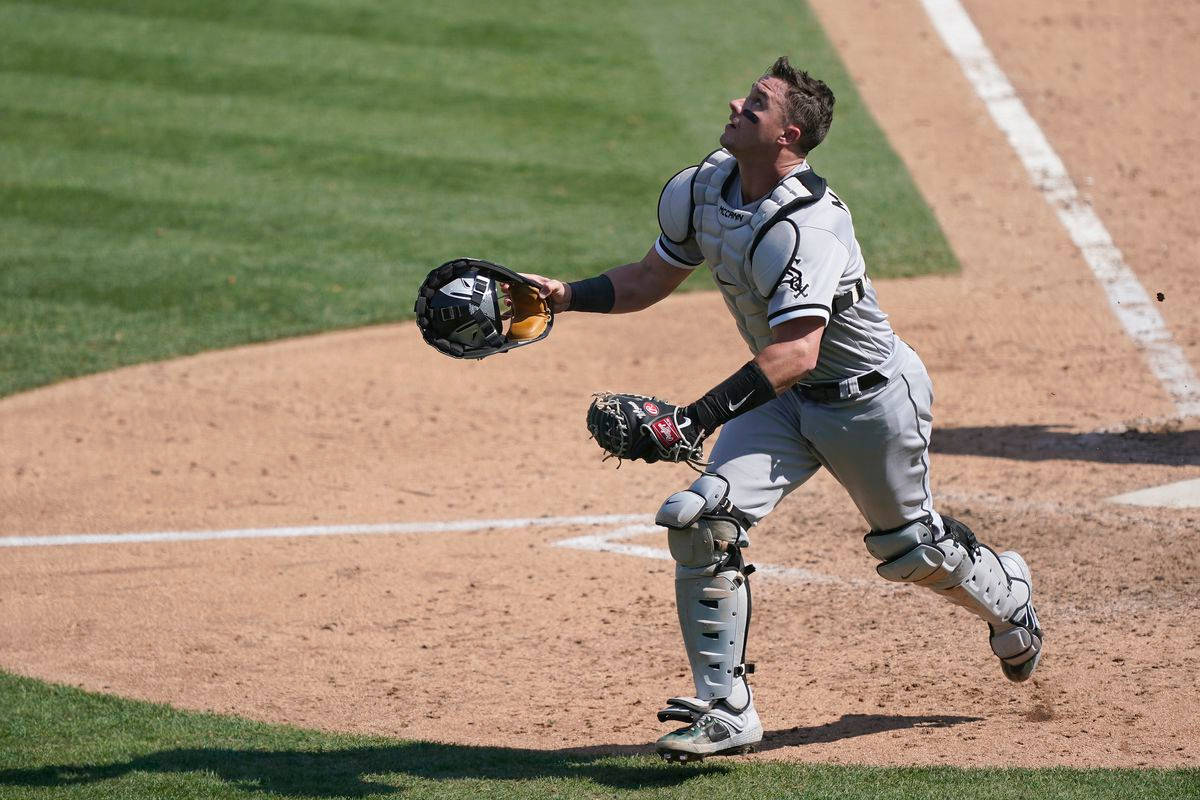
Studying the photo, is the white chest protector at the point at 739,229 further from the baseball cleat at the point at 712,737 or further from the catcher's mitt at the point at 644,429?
the baseball cleat at the point at 712,737

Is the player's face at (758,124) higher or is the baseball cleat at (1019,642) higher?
the player's face at (758,124)

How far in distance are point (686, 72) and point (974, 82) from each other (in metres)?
2.76

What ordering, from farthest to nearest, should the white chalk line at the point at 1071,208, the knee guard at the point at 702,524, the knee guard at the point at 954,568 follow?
the white chalk line at the point at 1071,208
the knee guard at the point at 954,568
the knee guard at the point at 702,524

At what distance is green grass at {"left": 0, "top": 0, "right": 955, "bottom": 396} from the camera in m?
10.1

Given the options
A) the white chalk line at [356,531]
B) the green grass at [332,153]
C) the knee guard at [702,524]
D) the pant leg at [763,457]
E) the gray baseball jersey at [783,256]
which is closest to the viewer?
the gray baseball jersey at [783,256]

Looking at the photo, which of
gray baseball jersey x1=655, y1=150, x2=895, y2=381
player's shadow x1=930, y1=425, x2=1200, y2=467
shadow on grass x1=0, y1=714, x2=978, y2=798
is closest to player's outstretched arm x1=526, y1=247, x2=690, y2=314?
gray baseball jersey x1=655, y1=150, x2=895, y2=381

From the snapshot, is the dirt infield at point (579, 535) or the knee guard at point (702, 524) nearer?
the knee guard at point (702, 524)

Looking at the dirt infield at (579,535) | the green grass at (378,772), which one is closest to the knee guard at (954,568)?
the dirt infield at (579,535)

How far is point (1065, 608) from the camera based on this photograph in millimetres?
5730

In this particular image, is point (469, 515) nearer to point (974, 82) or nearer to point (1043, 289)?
point (1043, 289)

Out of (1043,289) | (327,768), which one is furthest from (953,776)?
(1043,289)

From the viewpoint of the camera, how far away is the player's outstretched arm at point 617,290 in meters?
4.89

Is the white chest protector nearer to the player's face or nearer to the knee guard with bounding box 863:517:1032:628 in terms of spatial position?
the player's face

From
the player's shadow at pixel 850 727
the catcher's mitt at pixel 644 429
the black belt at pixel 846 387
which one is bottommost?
the player's shadow at pixel 850 727
